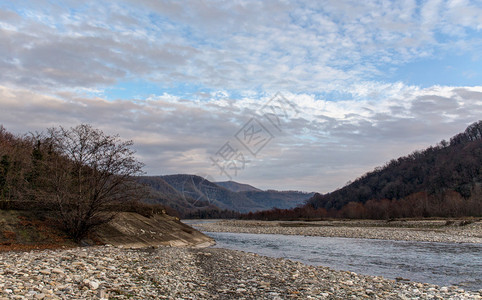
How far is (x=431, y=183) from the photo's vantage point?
461ft

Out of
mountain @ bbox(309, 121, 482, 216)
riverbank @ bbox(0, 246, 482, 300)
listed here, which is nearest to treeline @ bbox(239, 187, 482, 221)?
mountain @ bbox(309, 121, 482, 216)

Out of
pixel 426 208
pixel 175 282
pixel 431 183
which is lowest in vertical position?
pixel 175 282

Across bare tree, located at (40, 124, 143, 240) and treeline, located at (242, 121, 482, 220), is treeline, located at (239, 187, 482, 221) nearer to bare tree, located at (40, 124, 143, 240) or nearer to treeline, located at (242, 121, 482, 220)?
treeline, located at (242, 121, 482, 220)

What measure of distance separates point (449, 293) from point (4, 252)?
2090 cm

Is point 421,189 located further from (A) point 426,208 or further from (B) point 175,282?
(B) point 175,282

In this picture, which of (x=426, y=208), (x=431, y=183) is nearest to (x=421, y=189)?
(x=431, y=183)

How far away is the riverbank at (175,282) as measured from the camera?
10453mm

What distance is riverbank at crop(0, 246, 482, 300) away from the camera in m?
10.5

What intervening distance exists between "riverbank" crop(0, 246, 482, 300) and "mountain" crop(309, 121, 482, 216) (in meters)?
92.4

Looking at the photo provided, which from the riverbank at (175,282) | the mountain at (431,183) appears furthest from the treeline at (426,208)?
the riverbank at (175,282)

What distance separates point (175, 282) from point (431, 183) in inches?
5948

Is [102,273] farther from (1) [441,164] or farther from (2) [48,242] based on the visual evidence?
(1) [441,164]

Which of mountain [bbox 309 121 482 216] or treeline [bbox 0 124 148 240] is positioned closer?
treeline [bbox 0 124 148 240]

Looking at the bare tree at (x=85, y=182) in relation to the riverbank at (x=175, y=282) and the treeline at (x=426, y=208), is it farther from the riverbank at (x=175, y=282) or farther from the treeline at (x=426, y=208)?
the treeline at (x=426, y=208)
